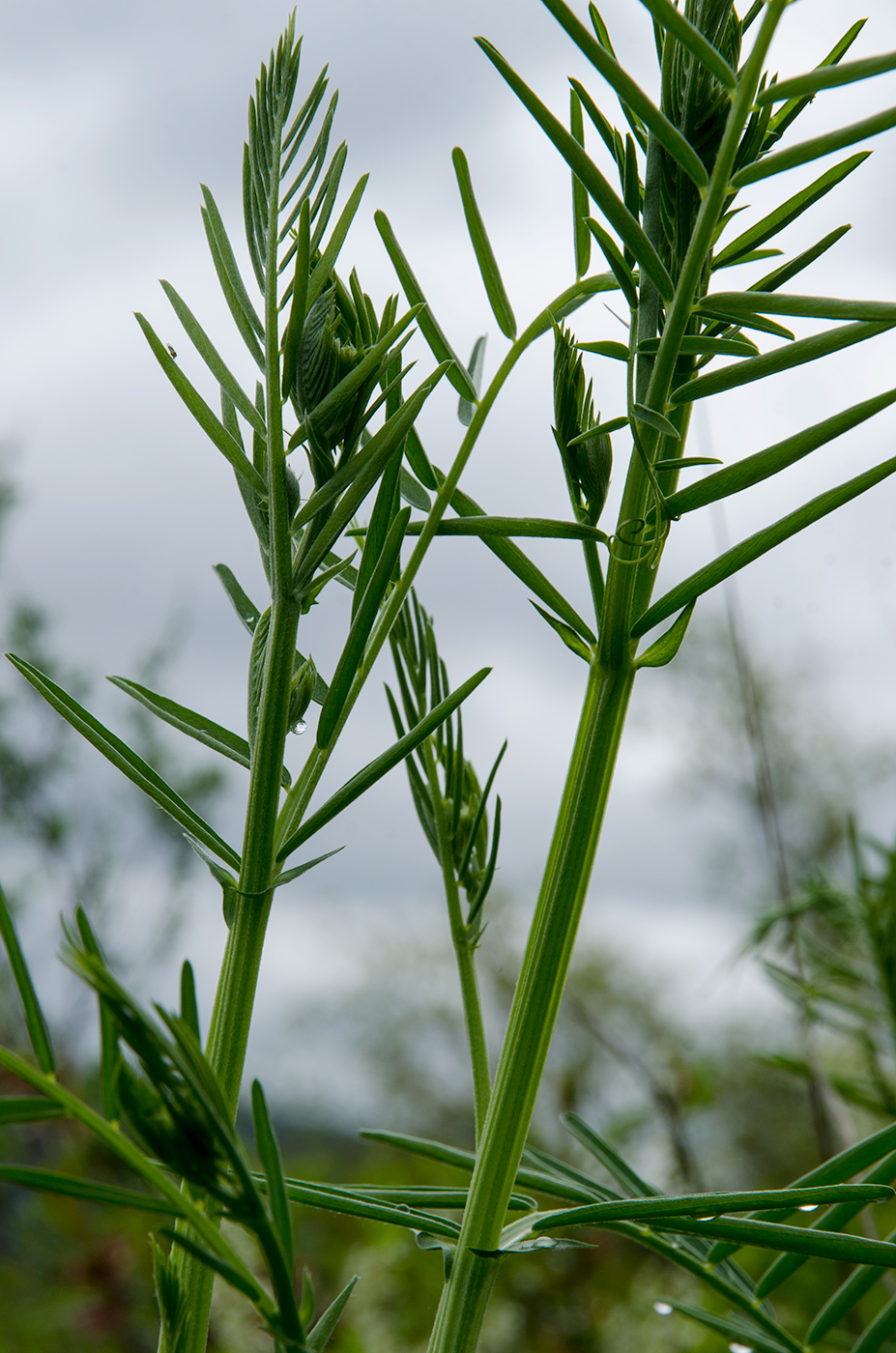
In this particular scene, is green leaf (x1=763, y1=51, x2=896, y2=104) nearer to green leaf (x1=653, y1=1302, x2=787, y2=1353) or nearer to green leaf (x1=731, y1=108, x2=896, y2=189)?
green leaf (x1=731, y1=108, x2=896, y2=189)

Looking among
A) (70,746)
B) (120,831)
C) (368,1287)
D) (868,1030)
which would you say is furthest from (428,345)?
(120,831)

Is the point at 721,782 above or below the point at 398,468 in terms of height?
above

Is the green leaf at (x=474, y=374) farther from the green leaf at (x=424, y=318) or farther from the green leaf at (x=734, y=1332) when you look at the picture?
the green leaf at (x=734, y=1332)

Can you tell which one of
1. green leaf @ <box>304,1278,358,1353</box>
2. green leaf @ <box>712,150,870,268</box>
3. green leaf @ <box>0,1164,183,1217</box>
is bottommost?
green leaf @ <box>304,1278,358,1353</box>

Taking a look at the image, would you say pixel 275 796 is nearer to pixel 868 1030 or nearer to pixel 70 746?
pixel 868 1030

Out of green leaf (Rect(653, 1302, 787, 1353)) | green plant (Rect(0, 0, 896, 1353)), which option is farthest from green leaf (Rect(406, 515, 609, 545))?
Answer: green leaf (Rect(653, 1302, 787, 1353))

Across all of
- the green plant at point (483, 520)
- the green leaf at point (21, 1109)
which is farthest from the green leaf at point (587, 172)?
the green leaf at point (21, 1109)

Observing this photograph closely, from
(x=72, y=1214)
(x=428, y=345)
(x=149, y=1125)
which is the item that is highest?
(x=428, y=345)
